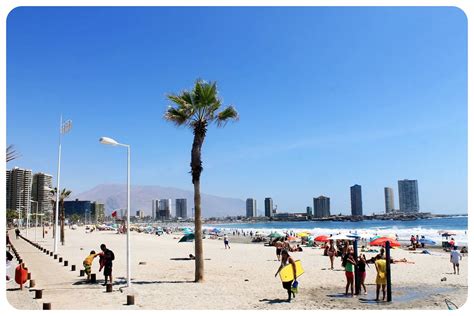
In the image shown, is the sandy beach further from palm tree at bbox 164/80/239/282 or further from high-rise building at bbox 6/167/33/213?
high-rise building at bbox 6/167/33/213

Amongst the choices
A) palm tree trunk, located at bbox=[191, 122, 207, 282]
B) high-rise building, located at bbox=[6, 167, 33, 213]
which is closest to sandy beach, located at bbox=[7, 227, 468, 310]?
palm tree trunk, located at bbox=[191, 122, 207, 282]

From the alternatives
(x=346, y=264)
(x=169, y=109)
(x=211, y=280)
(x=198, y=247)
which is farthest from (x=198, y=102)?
(x=346, y=264)

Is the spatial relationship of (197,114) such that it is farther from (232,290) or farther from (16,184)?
(16,184)

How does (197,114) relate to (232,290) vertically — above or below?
above

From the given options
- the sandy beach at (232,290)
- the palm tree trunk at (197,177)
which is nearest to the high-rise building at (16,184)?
the sandy beach at (232,290)

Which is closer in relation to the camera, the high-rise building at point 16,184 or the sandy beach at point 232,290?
the sandy beach at point 232,290

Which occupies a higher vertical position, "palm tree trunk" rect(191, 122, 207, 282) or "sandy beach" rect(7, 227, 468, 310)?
"palm tree trunk" rect(191, 122, 207, 282)

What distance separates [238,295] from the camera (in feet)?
46.9

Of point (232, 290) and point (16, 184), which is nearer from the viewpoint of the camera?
point (232, 290)

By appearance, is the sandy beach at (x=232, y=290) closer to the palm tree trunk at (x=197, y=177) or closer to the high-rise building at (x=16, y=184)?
the palm tree trunk at (x=197, y=177)

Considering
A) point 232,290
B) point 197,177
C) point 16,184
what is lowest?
point 232,290

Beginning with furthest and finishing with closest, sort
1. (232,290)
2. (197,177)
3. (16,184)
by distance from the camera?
1. (16,184)
2. (197,177)
3. (232,290)

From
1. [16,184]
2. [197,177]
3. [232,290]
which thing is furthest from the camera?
[16,184]

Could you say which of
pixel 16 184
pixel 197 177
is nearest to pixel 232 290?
pixel 197 177
